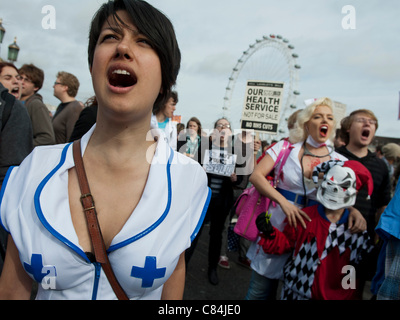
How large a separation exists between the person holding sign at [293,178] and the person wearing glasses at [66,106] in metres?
2.40

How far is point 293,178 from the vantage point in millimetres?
2271

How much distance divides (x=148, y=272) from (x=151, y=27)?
33.8 inches

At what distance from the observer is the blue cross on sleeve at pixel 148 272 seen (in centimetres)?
98

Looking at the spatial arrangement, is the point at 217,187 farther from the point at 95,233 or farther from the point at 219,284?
the point at 95,233

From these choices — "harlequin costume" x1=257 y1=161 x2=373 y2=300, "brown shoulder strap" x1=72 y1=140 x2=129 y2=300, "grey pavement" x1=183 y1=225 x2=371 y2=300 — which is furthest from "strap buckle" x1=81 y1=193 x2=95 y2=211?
"grey pavement" x1=183 y1=225 x2=371 y2=300

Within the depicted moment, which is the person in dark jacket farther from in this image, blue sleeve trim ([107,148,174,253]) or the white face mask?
the white face mask

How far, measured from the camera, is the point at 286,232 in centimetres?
223

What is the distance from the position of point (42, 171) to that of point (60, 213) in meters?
0.19

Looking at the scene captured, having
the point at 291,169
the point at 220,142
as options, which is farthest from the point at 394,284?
the point at 220,142

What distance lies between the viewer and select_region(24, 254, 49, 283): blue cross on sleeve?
94cm

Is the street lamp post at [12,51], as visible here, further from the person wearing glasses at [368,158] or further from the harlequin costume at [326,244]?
the harlequin costume at [326,244]

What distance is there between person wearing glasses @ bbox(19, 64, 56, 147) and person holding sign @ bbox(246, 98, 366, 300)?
2246 millimetres

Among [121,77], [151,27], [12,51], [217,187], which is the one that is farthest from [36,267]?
[12,51]
